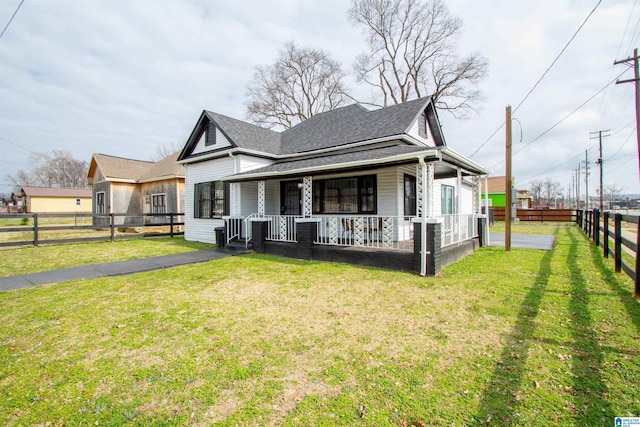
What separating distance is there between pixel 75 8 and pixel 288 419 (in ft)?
30.9

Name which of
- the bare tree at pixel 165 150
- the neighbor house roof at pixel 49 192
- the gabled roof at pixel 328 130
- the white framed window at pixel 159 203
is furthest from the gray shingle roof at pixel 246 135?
the neighbor house roof at pixel 49 192

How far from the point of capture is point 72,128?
2769 cm

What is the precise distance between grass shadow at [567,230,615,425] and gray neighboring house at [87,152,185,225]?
18.6 m

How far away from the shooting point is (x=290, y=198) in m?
11.9

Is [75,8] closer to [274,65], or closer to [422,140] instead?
[422,140]

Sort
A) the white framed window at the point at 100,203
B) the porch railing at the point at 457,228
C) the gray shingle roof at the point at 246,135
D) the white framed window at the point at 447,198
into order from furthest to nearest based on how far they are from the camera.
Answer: the white framed window at the point at 100,203 → the white framed window at the point at 447,198 → the gray shingle roof at the point at 246,135 → the porch railing at the point at 457,228

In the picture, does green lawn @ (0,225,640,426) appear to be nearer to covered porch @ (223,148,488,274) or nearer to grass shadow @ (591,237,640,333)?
grass shadow @ (591,237,640,333)

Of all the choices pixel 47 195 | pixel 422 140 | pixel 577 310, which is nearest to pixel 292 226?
pixel 422 140

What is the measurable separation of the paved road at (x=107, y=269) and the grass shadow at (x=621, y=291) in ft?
29.9

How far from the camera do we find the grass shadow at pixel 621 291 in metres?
4.04

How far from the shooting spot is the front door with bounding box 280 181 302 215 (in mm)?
11609

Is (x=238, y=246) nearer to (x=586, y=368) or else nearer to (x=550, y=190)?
(x=586, y=368)

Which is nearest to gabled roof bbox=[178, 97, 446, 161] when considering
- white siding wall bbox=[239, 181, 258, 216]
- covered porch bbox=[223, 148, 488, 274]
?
white siding wall bbox=[239, 181, 258, 216]

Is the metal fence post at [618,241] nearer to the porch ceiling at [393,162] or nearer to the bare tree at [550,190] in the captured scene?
the porch ceiling at [393,162]
